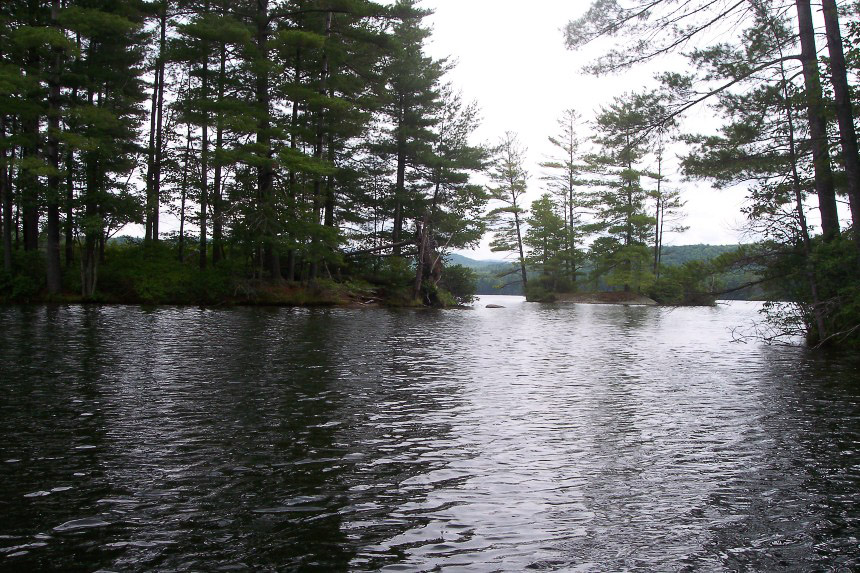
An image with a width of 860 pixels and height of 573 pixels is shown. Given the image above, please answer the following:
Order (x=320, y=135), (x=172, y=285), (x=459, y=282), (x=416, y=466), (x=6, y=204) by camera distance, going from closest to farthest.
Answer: (x=416, y=466) → (x=6, y=204) → (x=172, y=285) → (x=320, y=135) → (x=459, y=282)

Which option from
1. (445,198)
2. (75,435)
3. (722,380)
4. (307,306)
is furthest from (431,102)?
(75,435)

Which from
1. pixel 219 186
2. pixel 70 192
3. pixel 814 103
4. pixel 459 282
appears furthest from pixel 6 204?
pixel 814 103

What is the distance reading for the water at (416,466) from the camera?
11.7 feet

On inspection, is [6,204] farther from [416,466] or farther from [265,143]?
[416,466]

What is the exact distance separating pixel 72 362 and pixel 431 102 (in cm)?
3446

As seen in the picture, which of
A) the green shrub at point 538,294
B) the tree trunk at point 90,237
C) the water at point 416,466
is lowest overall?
the water at point 416,466

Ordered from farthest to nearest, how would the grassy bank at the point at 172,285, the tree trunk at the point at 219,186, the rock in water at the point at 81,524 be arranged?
1. the tree trunk at the point at 219,186
2. the grassy bank at the point at 172,285
3. the rock in water at the point at 81,524

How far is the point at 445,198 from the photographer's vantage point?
41781mm

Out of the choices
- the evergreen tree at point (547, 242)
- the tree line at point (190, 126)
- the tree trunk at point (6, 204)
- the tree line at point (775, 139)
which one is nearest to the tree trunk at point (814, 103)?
the tree line at point (775, 139)

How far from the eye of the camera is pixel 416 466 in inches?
209

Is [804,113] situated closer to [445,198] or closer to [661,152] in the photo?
[661,152]

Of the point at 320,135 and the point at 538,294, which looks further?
the point at 538,294

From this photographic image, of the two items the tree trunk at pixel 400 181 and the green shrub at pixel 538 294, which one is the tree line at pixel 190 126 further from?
the green shrub at pixel 538 294

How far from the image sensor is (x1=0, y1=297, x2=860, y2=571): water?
3572 millimetres
